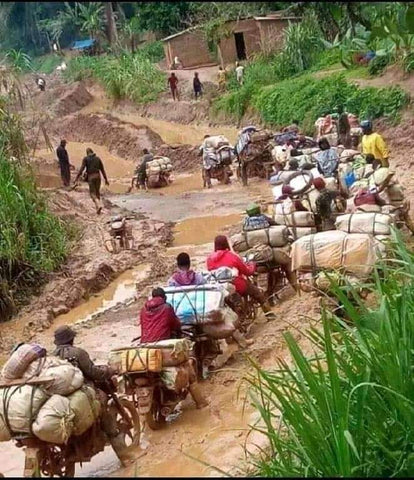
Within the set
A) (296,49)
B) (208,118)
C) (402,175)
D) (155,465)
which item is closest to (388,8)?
(155,465)

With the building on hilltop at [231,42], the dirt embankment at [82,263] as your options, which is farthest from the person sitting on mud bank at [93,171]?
the building on hilltop at [231,42]

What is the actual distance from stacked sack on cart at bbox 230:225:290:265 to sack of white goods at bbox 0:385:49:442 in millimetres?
4341

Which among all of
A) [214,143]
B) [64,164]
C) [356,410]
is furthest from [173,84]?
[356,410]

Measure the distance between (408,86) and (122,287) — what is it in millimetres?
10824

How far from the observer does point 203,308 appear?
7.60 m

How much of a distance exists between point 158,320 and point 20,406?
1.84 m

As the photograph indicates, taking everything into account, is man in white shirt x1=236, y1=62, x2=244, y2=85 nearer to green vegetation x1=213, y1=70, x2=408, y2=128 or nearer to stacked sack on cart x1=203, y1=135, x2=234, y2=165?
green vegetation x1=213, y1=70, x2=408, y2=128

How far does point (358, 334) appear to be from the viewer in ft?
14.6

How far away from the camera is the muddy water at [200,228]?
15.4 metres

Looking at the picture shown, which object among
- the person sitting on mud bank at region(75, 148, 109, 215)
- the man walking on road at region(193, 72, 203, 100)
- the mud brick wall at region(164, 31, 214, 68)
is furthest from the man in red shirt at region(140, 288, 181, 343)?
Result: the mud brick wall at region(164, 31, 214, 68)

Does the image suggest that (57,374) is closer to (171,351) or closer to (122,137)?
(171,351)

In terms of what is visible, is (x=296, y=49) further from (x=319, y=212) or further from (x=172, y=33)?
(x=319, y=212)

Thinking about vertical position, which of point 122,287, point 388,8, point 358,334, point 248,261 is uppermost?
point 388,8

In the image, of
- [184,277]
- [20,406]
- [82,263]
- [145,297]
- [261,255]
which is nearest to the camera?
[20,406]
